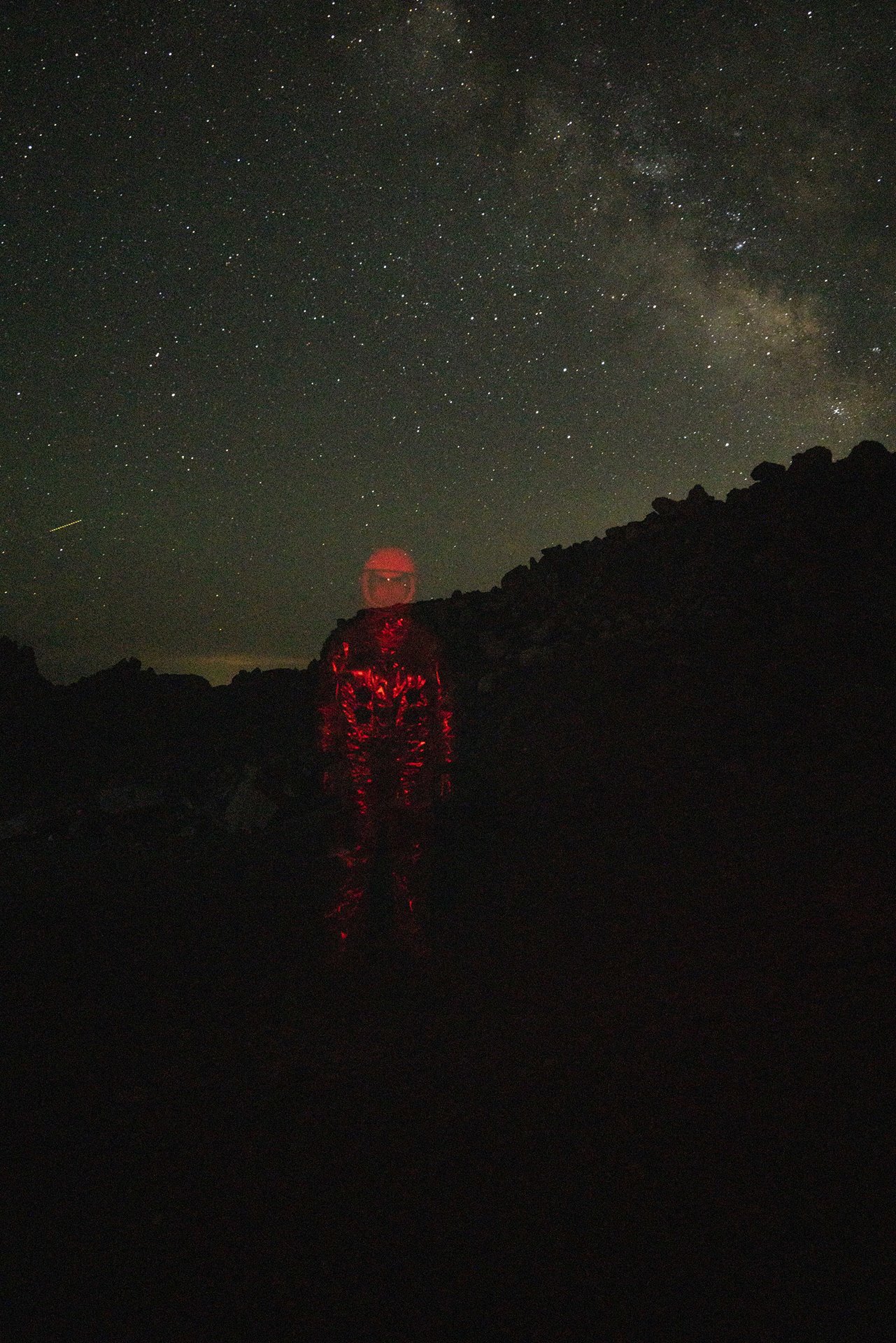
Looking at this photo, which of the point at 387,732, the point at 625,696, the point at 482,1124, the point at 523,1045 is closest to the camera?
the point at 482,1124

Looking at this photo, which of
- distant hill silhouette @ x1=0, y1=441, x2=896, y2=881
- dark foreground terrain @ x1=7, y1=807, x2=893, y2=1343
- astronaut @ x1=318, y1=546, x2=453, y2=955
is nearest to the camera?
dark foreground terrain @ x1=7, y1=807, x2=893, y2=1343

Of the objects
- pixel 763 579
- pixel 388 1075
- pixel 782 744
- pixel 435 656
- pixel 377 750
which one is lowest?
pixel 388 1075

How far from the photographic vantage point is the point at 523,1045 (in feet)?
15.6

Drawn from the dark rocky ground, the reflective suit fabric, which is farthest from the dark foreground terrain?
the reflective suit fabric

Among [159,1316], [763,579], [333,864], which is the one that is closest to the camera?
[159,1316]

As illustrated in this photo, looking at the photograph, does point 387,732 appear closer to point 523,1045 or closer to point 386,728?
point 386,728

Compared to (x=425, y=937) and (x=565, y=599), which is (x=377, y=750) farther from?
(x=565, y=599)

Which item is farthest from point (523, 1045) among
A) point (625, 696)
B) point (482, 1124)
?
point (625, 696)

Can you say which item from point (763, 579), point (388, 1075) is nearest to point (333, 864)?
point (388, 1075)

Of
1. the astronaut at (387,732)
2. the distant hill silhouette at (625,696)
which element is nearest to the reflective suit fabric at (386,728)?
the astronaut at (387,732)

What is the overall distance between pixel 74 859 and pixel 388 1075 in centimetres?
923

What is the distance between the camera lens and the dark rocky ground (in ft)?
9.53

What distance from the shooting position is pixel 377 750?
7.57 meters

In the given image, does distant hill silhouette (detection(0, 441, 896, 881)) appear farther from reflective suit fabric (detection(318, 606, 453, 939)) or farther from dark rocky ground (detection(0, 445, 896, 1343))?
reflective suit fabric (detection(318, 606, 453, 939))
